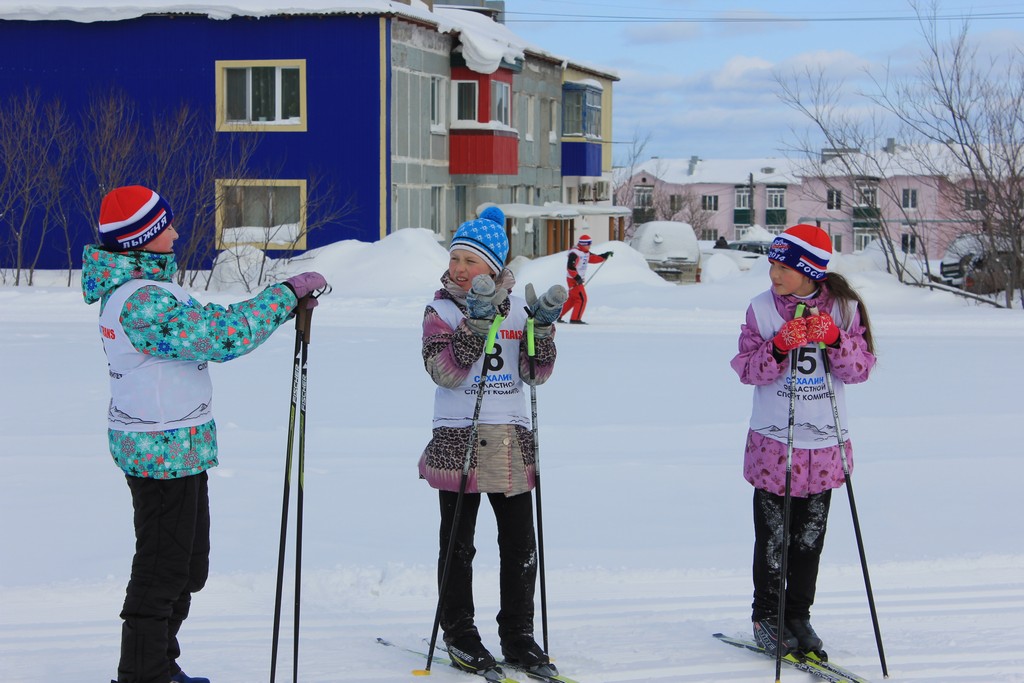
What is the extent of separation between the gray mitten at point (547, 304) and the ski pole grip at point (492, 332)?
0.40 feet

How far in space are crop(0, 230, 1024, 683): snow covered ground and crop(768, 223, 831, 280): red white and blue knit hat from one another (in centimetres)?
145

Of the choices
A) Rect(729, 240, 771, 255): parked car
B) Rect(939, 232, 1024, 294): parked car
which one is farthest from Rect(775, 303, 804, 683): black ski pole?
Rect(729, 240, 771, 255): parked car

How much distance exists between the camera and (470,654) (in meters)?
4.16

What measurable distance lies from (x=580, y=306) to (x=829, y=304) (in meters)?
11.9

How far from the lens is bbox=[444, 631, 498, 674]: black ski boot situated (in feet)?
13.5

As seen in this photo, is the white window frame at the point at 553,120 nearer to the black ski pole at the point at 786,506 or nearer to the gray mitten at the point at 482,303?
the black ski pole at the point at 786,506

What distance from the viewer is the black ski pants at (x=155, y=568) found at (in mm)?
3709

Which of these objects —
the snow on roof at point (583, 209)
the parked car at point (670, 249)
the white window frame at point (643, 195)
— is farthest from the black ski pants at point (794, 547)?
the white window frame at point (643, 195)

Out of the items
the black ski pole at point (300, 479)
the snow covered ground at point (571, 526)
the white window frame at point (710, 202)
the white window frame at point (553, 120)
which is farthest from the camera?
the white window frame at point (710, 202)

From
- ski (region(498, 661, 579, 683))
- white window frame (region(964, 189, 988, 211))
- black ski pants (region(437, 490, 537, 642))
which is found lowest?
ski (region(498, 661, 579, 683))

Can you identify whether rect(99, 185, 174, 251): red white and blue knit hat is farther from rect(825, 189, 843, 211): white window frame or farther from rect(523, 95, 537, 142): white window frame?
rect(523, 95, 537, 142): white window frame

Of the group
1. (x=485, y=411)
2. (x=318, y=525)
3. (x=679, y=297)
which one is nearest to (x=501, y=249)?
(x=485, y=411)

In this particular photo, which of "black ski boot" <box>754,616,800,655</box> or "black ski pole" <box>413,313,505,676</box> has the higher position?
"black ski pole" <box>413,313,505,676</box>

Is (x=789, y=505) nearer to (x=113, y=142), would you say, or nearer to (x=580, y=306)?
(x=580, y=306)
